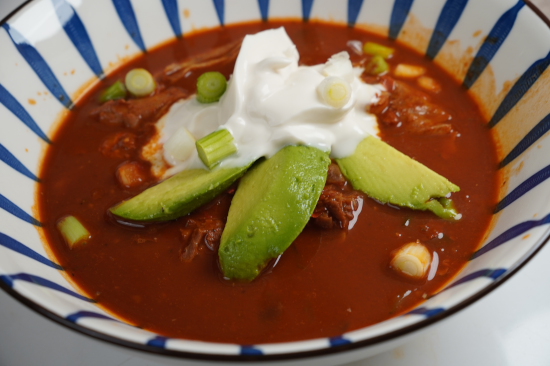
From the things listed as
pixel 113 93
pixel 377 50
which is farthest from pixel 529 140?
pixel 113 93

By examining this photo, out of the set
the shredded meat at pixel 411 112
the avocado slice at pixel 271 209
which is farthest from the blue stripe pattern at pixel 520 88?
the avocado slice at pixel 271 209

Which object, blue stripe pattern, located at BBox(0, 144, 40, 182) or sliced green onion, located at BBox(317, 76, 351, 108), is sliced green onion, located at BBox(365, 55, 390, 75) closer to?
sliced green onion, located at BBox(317, 76, 351, 108)

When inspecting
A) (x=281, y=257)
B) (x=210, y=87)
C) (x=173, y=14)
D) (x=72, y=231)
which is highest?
(x=173, y=14)

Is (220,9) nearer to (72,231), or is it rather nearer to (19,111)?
(19,111)

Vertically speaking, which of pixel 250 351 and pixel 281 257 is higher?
pixel 250 351

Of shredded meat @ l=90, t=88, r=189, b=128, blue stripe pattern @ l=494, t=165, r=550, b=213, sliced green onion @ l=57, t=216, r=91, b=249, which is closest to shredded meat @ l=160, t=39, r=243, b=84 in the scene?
shredded meat @ l=90, t=88, r=189, b=128

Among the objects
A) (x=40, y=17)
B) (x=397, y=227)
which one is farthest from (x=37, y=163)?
(x=397, y=227)

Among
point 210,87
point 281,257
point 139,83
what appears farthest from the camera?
point 139,83
